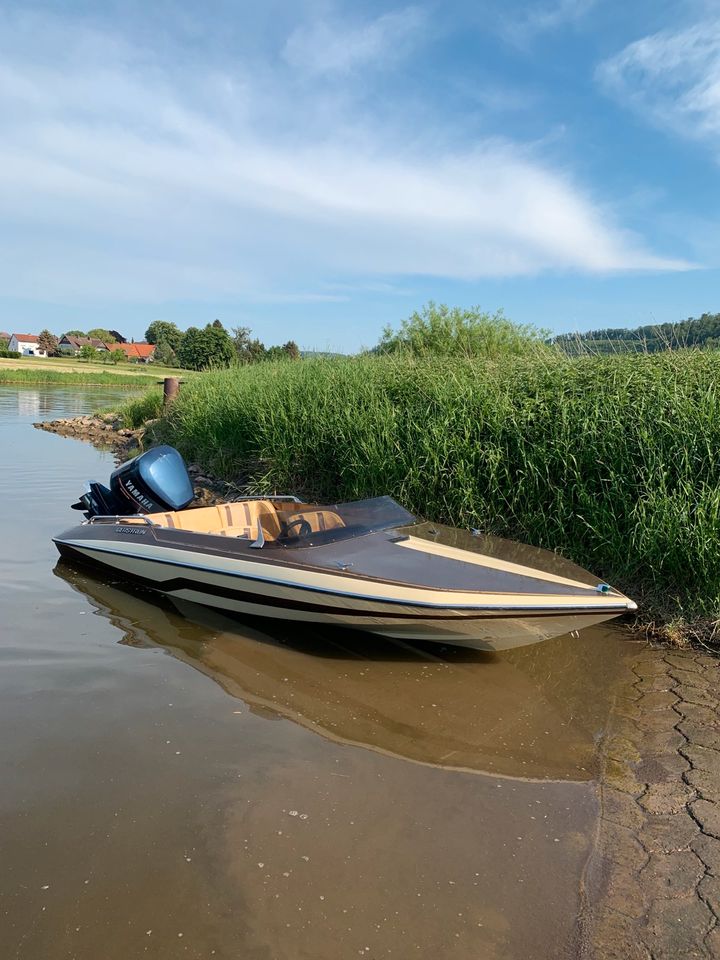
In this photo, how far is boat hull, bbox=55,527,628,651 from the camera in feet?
12.3

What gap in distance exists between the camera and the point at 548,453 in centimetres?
552

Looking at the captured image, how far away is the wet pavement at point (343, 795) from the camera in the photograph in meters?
2.13

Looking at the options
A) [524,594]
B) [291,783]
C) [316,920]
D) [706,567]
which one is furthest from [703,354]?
[316,920]

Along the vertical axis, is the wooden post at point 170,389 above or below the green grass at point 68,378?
below

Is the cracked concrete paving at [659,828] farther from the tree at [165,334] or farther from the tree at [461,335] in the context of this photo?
the tree at [165,334]

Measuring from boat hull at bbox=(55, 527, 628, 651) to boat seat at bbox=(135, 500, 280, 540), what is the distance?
548 millimetres

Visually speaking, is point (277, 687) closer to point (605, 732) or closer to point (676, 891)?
point (605, 732)

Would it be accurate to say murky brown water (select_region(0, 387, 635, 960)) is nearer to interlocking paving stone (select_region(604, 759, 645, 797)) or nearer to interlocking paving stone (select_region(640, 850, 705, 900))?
interlocking paving stone (select_region(604, 759, 645, 797))

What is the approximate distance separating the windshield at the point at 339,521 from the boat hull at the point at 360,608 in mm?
418

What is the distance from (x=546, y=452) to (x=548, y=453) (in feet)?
0.08

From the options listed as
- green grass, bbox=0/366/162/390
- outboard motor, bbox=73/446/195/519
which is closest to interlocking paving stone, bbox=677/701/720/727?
outboard motor, bbox=73/446/195/519

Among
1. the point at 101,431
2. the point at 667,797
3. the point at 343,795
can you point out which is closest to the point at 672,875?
the point at 667,797

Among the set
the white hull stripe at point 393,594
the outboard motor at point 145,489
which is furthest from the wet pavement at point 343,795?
the outboard motor at point 145,489

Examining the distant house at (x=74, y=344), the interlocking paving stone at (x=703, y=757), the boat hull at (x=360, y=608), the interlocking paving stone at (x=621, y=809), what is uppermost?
the distant house at (x=74, y=344)
